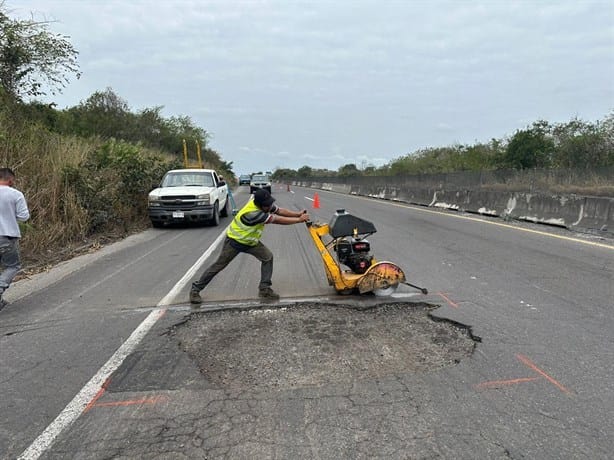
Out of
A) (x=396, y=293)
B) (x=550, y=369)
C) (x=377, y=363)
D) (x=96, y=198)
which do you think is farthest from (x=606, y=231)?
(x=96, y=198)

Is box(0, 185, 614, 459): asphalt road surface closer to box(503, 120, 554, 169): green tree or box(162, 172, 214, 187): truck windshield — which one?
box(162, 172, 214, 187): truck windshield

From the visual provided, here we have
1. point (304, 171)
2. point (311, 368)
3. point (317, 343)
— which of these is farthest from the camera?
point (304, 171)

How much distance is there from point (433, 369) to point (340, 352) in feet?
2.69

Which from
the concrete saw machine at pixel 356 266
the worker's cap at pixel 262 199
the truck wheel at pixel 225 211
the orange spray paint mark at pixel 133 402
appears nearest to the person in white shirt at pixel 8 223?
the worker's cap at pixel 262 199

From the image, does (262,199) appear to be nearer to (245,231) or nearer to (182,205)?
(245,231)

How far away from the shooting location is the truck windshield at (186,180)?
580 inches

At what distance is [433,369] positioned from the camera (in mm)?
3783

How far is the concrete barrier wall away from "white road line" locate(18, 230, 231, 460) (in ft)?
34.9

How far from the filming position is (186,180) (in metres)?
15.0

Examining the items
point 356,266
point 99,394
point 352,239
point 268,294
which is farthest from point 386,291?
point 99,394

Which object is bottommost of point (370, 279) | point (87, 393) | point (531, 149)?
point (87, 393)

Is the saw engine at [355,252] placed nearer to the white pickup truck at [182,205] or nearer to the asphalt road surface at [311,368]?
the asphalt road surface at [311,368]

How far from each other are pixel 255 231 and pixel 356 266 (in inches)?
53.8

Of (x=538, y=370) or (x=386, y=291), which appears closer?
(x=538, y=370)
